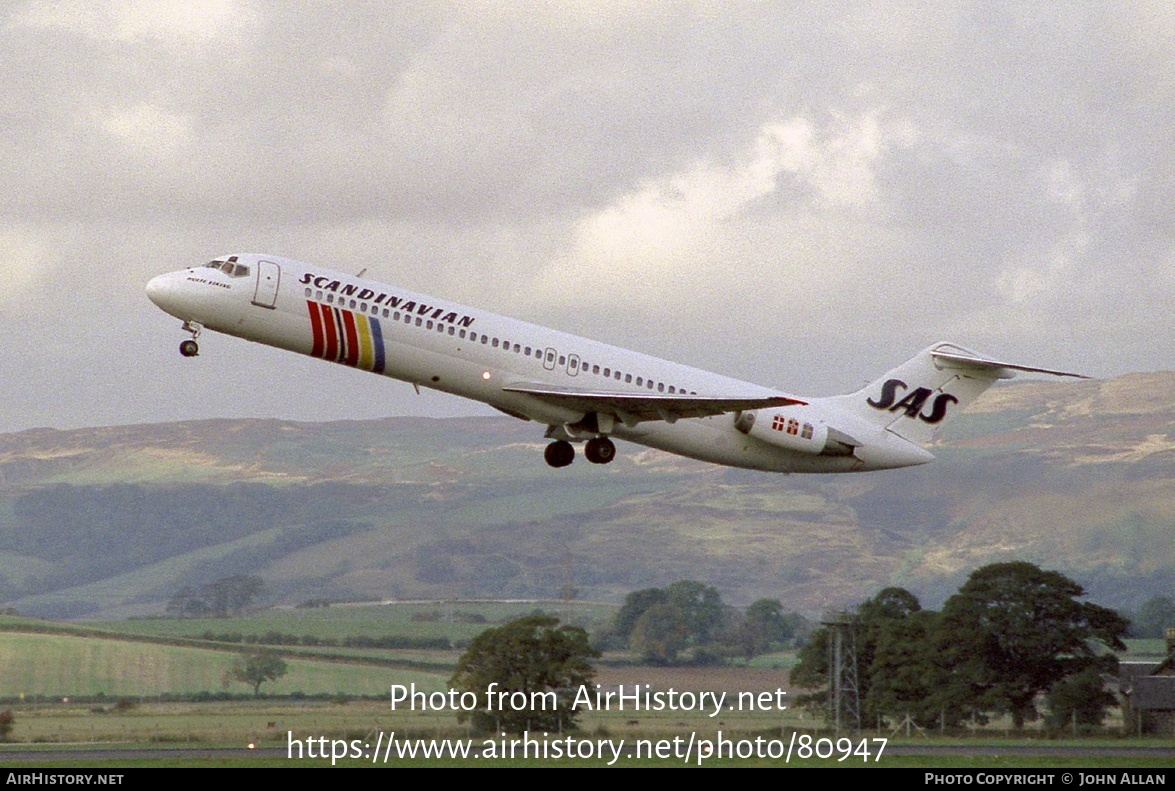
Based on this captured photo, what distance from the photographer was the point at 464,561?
334ft

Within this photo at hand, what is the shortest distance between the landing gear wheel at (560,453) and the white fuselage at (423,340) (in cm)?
49

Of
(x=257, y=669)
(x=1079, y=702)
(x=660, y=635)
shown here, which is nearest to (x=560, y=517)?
(x=660, y=635)

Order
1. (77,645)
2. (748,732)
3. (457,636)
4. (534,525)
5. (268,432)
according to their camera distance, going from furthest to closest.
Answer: (268,432), (534,525), (457,636), (77,645), (748,732)

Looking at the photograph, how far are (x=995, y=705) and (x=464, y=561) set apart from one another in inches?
2123

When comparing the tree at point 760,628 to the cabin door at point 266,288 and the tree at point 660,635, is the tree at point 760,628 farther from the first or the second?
the cabin door at point 266,288

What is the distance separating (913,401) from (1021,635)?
10525mm

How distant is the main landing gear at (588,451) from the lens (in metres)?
43.5

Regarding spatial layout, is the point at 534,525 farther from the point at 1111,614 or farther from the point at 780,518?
the point at 1111,614

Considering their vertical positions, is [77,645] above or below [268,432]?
below

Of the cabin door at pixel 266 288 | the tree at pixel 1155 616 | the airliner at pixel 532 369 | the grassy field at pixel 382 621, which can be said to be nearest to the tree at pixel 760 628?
the grassy field at pixel 382 621

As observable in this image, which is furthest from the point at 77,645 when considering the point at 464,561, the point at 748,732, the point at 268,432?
the point at 268,432

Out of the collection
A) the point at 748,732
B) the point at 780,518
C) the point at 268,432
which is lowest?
the point at 748,732

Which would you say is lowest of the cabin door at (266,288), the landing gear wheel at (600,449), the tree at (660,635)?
the tree at (660,635)

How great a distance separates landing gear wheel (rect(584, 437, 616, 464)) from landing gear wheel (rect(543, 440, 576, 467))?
2.62ft
